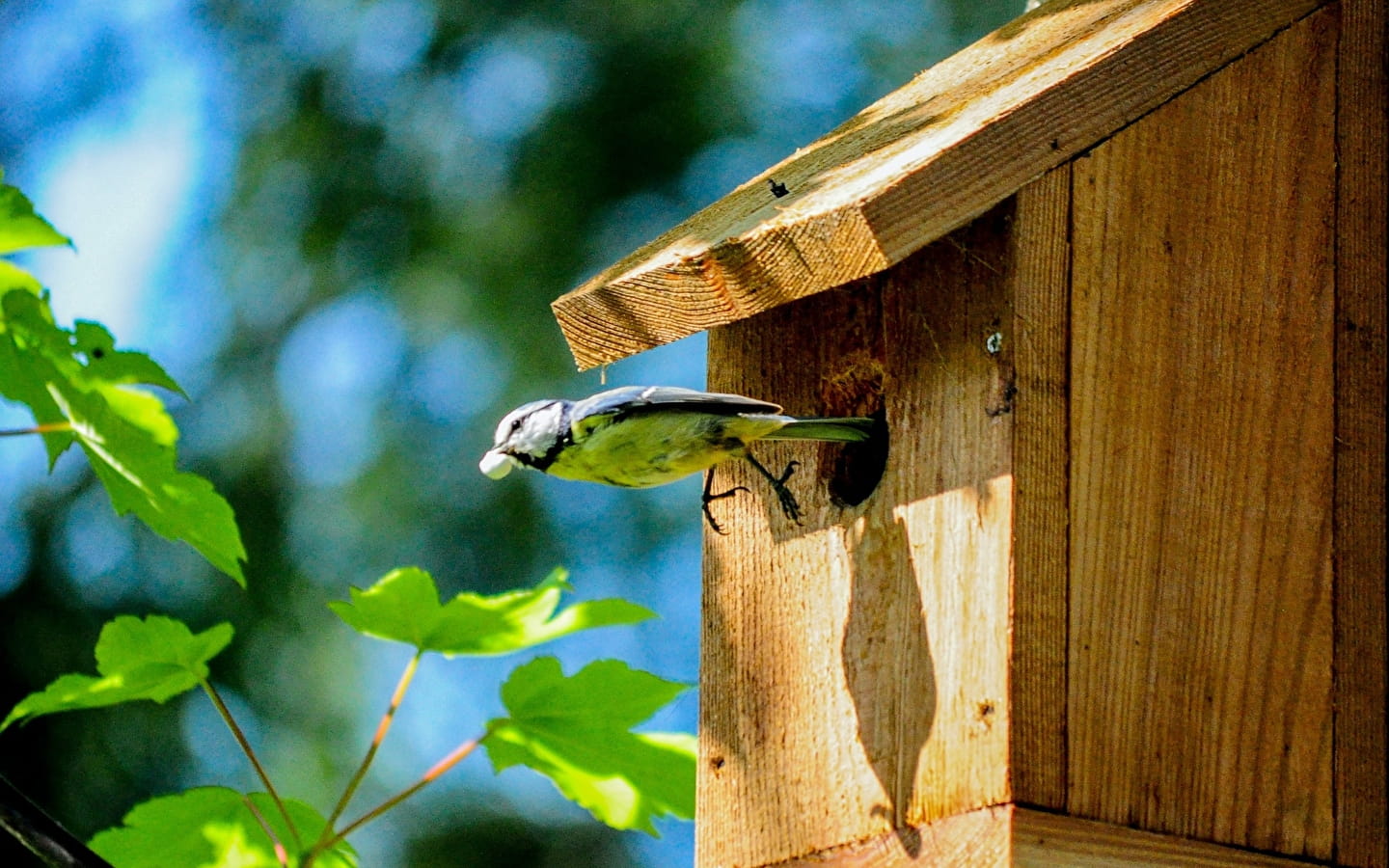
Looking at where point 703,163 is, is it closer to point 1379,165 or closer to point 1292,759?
point 1379,165

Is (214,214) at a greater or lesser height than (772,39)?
lesser

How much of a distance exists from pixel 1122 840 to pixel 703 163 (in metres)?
4.52

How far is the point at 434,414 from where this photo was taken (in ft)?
19.3

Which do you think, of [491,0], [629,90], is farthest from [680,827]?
[491,0]

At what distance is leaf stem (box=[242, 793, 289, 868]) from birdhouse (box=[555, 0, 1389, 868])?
29.4 inches

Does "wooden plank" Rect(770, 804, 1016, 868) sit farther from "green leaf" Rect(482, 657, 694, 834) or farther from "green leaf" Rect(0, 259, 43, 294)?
"green leaf" Rect(0, 259, 43, 294)

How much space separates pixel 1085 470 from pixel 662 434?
801 millimetres

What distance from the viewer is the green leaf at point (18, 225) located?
1.39m

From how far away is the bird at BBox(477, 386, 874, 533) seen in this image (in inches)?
84.6

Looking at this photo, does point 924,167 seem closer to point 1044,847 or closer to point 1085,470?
point 1085,470

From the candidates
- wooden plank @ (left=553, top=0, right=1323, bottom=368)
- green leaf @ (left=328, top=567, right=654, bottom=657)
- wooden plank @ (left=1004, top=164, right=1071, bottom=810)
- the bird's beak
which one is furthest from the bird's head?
wooden plank @ (left=1004, top=164, right=1071, bottom=810)

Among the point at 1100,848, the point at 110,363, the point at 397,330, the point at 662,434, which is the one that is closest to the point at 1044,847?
the point at 1100,848

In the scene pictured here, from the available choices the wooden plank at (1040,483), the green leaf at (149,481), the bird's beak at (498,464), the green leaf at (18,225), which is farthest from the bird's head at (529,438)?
A: the green leaf at (18,225)

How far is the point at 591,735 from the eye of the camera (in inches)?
67.3
